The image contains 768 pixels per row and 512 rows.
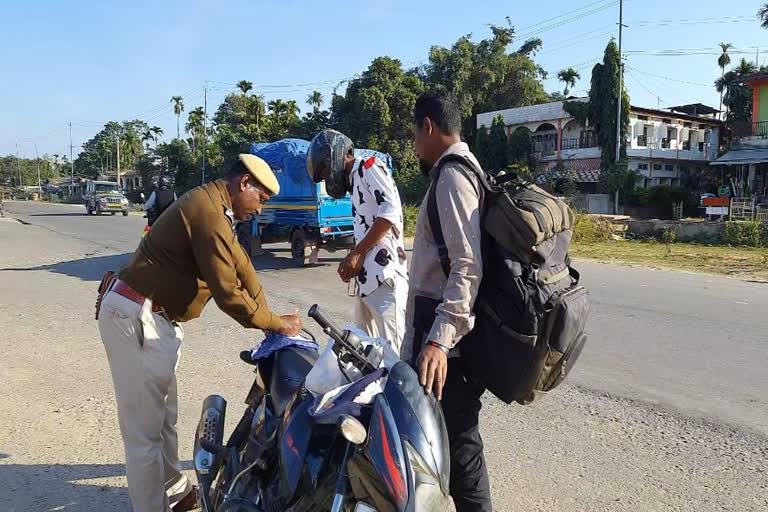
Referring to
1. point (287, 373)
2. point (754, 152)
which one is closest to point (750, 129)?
point (754, 152)

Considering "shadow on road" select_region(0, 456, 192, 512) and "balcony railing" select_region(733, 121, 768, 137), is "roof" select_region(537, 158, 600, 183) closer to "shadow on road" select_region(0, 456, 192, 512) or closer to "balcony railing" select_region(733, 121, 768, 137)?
"balcony railing" select_region(733, 121, 768, 137)

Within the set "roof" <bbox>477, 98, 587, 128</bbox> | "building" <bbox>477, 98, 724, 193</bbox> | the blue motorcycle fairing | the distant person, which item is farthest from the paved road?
"roof" <bbox>477, 98, 587, 128</bbox>

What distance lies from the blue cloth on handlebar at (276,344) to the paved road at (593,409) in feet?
4.12

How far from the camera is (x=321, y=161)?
12.3 feet

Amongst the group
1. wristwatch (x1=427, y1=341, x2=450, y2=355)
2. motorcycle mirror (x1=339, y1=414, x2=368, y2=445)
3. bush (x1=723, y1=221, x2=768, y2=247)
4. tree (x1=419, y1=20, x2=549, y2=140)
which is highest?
tree (x1=419, y1=20, x2=549, y2=140)

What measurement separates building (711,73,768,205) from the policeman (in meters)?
32.4

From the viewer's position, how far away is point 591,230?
20.7m

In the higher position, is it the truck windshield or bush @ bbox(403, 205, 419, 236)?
the truck windshield

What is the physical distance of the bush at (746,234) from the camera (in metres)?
18.8

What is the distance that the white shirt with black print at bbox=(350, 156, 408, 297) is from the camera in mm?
3559

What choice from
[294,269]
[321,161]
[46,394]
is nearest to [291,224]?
[294,269]

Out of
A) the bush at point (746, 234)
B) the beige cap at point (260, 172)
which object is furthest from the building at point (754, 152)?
the beige cap at point (260, 172)

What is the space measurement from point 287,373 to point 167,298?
70 centimetres

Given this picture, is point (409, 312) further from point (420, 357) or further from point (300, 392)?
point (300, 392)
